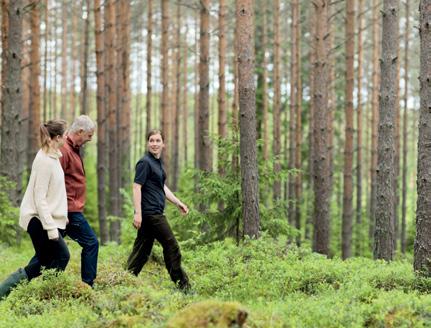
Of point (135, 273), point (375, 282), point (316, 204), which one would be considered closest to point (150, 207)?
point (135, 273)

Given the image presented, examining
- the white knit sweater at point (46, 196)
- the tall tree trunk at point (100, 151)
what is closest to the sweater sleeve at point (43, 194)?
the white knit sweater at point (46, 196)

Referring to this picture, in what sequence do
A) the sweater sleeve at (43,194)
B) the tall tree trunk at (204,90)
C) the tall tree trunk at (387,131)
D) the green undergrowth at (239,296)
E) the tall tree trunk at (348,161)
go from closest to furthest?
the green undergrowth at (239,296) → the sweater sleeve at (43,194) → the tall tree trunk at (387,131) → the tall tree trunk at (204,90) → the tall tree trunk at (348,161)

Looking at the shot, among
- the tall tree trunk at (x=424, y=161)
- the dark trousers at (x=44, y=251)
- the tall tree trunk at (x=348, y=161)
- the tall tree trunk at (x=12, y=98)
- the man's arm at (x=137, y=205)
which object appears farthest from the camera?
the tall tree trunk at (x=348, y=161)

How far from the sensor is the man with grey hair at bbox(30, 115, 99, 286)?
24.6 feet

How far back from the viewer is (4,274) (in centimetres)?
1021

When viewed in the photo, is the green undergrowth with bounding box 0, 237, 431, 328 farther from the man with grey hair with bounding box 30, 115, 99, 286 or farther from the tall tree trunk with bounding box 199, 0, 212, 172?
the tall tree trunk with bounding box 199, 0, 212, 172

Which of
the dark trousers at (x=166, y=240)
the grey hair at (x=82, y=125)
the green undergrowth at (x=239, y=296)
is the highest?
the grey hair at (x=82, y=125)

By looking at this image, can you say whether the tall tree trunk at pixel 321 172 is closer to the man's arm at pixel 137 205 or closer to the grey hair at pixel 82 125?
the man's arm at pixel 137 205

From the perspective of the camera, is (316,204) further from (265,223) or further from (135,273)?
(135,273)

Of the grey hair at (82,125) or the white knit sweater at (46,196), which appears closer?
the white knit sweater at (46,196)

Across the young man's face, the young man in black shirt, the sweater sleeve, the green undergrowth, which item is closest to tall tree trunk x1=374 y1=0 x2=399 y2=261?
the green undergrowth

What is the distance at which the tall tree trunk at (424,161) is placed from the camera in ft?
24.0

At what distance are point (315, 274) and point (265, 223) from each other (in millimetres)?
3972

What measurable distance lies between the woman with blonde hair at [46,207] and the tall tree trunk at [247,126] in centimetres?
430
